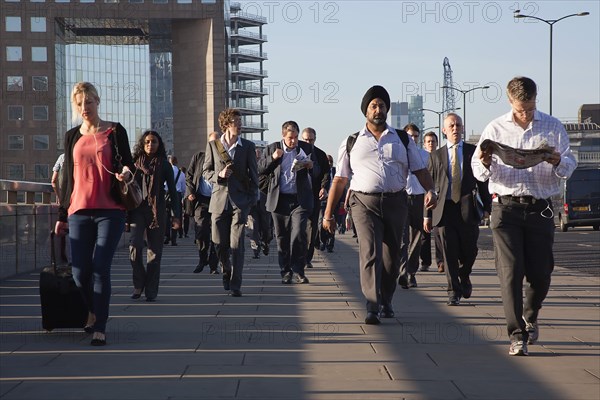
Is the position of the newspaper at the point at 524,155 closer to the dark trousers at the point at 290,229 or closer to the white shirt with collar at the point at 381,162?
the white shirt with collar at the point at 381,162

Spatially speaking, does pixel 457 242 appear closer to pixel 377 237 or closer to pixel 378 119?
pixel 377 237

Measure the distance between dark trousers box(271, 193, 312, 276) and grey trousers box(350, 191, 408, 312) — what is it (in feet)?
12.8

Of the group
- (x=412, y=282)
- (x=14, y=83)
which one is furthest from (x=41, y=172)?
(x=412, y=282)

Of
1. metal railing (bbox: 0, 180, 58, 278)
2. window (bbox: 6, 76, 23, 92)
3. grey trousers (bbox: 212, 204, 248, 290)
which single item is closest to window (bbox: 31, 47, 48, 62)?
window (bbox: 6, 76, 23, 92)

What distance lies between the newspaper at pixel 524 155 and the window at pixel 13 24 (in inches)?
3874

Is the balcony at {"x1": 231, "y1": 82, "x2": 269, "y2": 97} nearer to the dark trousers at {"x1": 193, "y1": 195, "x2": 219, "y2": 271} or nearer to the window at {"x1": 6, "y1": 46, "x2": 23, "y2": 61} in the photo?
the window at {"x1": 6, "y1": 46, "x2": 23, "y2": 61}

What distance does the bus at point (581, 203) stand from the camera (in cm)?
3769

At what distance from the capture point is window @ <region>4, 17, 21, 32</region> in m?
102

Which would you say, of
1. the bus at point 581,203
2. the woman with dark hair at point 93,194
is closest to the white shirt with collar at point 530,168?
the woman with dark hair at point 93,194

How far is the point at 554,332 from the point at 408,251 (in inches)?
192

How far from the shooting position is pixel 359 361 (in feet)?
23.6

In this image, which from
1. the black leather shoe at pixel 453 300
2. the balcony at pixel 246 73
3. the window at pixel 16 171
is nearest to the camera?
the black leather shoe at pixel 453 300

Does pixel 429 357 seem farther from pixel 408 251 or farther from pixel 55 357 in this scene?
pixel 408 251

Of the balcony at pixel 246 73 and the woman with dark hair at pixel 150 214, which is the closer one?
the woman with dark hair at pixel 150 214
